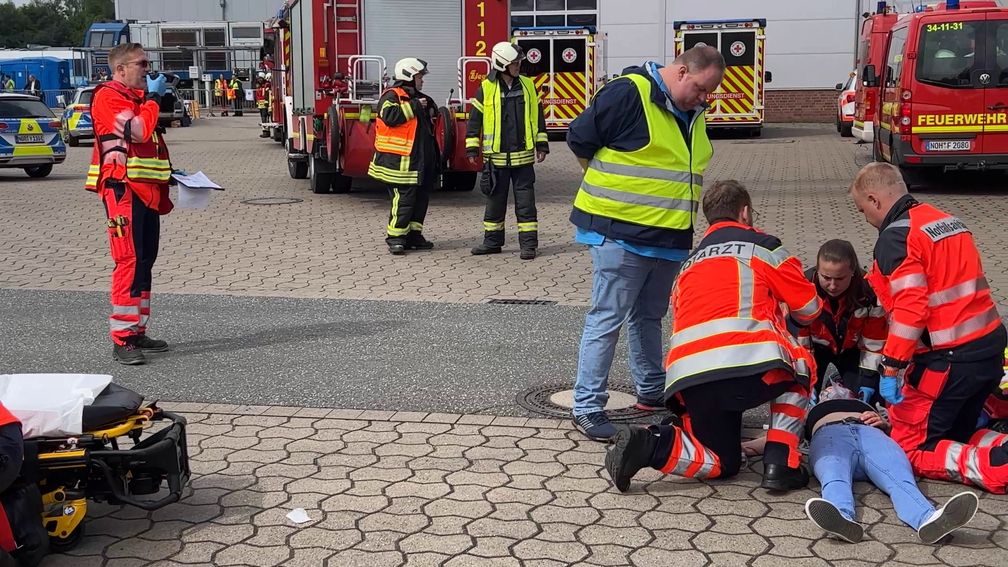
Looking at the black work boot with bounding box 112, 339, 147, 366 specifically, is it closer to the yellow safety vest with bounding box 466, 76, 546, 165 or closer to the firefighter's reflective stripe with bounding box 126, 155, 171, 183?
the firefighter's reflective stripe with bounding box 126, 155, 171, 183

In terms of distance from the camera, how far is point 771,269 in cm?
484

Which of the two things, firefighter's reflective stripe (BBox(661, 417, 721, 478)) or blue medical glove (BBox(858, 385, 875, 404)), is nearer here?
firefighter's reflective stripe (BBox(661, 417, 721, 478))

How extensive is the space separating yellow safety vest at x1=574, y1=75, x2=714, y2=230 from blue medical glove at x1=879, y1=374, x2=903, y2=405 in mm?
1130

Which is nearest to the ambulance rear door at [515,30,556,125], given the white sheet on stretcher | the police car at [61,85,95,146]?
the police car at [61,85,95,146]

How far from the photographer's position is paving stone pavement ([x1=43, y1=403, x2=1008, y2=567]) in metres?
4.23

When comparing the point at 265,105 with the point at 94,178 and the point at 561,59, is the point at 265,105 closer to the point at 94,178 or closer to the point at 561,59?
the point at 561,59

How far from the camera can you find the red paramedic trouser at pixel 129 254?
23.3 ft

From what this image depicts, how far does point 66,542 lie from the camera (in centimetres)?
423

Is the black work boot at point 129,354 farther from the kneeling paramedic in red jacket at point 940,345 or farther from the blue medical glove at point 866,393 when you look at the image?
the kneeling paramedic in red jacket at point 940,345

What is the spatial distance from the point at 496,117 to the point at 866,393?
6064 mm

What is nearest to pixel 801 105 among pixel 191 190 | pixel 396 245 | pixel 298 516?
pixel 396 245

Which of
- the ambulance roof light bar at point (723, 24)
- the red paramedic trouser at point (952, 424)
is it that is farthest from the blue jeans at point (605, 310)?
the ambulance roof light bar at point (723, 24)

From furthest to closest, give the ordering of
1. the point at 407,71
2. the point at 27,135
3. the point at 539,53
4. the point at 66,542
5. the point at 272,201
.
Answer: the point at 539,53 < the point at 27,135 < the point at 272,201 < the point at 407,71 < the point at 66,542

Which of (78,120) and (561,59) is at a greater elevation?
(561,59)
